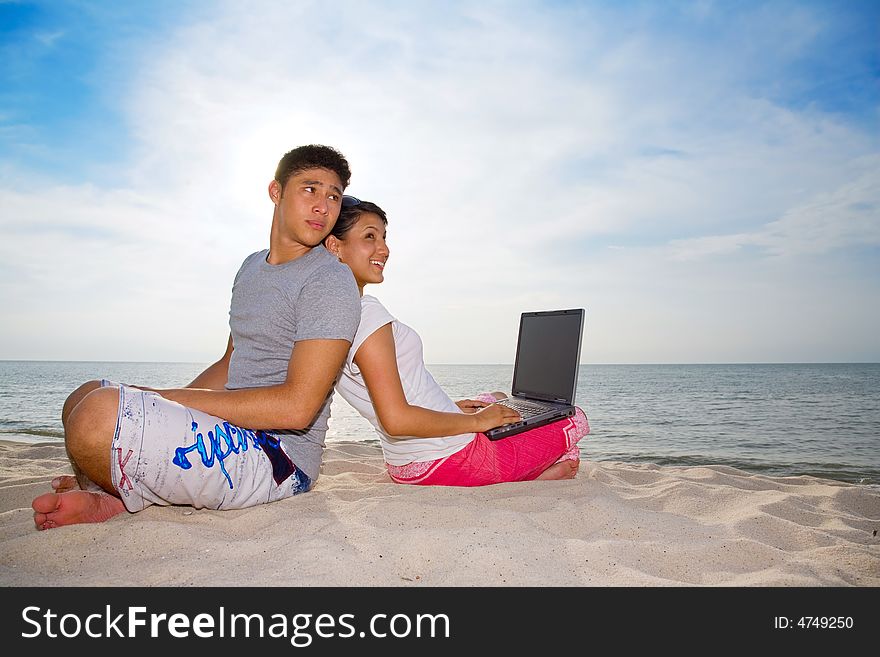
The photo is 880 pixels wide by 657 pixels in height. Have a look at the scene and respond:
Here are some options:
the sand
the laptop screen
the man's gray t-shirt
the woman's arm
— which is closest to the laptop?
the laptop screen

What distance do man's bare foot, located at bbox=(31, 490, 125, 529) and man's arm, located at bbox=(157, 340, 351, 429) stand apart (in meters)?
0.60

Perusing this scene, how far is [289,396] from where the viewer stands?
240 centimetres

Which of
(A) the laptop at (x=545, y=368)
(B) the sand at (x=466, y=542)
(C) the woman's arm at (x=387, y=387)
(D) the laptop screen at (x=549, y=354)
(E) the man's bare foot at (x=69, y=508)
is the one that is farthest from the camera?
(D) the laptop screen at (x=549, y=354)

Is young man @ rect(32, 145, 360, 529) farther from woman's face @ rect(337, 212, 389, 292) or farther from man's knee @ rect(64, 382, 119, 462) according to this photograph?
woman's face @ rect(337, 212, 389, 292)

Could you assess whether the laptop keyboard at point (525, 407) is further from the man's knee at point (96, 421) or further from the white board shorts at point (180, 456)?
the man's knee at point (96, 421)

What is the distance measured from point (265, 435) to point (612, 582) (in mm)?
1701

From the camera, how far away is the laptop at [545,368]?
133 inches

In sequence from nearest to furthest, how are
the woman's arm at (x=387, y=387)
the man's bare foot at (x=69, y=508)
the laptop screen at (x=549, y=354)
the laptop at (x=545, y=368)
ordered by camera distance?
the man's bare foot at (x=69, y=508) → the woman's arm at (x=387, y=387) → the laptop at (x=545, y=368) → the laptop screen at (x=549, y=354)

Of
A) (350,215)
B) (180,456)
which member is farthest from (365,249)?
(180,456)

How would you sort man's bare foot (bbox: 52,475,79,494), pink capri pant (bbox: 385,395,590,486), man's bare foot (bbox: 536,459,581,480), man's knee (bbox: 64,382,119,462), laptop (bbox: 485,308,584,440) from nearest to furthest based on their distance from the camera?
man's knee (bbox: 64,382,119,462), man's bare foot (bbox: 52,475,79,494), pink capri pant (bbox: 385,395,590,486), laptop (bbox: 485,308,584,440), man's bare foot (bbox: 536,459,581,480)

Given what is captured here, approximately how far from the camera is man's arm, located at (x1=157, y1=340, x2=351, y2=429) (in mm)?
2398

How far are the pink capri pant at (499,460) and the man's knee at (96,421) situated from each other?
167cm

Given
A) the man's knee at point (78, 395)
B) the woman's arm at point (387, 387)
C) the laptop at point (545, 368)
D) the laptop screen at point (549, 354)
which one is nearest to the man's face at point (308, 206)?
the woman's arm at point (387, 387)
